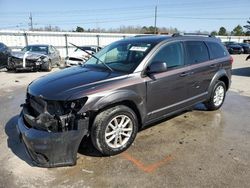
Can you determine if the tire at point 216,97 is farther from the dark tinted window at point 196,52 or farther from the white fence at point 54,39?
the white fence at point 54,39

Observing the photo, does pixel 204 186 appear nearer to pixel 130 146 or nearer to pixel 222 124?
pixel 130 146

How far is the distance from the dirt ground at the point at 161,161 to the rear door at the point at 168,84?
54cm

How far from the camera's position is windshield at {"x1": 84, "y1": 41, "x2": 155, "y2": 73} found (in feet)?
14.0

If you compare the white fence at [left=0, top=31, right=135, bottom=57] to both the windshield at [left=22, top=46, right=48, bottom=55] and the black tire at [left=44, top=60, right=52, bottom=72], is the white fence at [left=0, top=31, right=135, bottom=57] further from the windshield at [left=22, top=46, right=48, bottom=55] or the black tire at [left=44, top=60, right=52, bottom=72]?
the black tire at [left=44, top=60, right=52, bottom=72]

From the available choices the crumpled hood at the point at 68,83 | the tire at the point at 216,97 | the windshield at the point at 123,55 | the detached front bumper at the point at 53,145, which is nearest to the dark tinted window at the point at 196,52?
the tire at the point at 216,97

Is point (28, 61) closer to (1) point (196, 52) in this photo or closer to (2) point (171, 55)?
(1) point (196, 52)

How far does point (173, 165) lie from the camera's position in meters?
3.65

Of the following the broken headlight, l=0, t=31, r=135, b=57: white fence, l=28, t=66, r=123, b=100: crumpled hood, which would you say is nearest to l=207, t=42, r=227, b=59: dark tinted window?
l=28, t=66, r=123, b=100: crumpled hood

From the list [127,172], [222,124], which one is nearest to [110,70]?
[127,172]

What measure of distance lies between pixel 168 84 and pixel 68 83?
5.65 feet

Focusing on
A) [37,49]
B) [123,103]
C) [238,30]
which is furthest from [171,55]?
[238,30]

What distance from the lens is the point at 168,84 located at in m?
4.48

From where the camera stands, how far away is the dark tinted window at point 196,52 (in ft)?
16.5

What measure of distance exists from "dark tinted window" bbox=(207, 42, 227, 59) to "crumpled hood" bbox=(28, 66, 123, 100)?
2.66m
